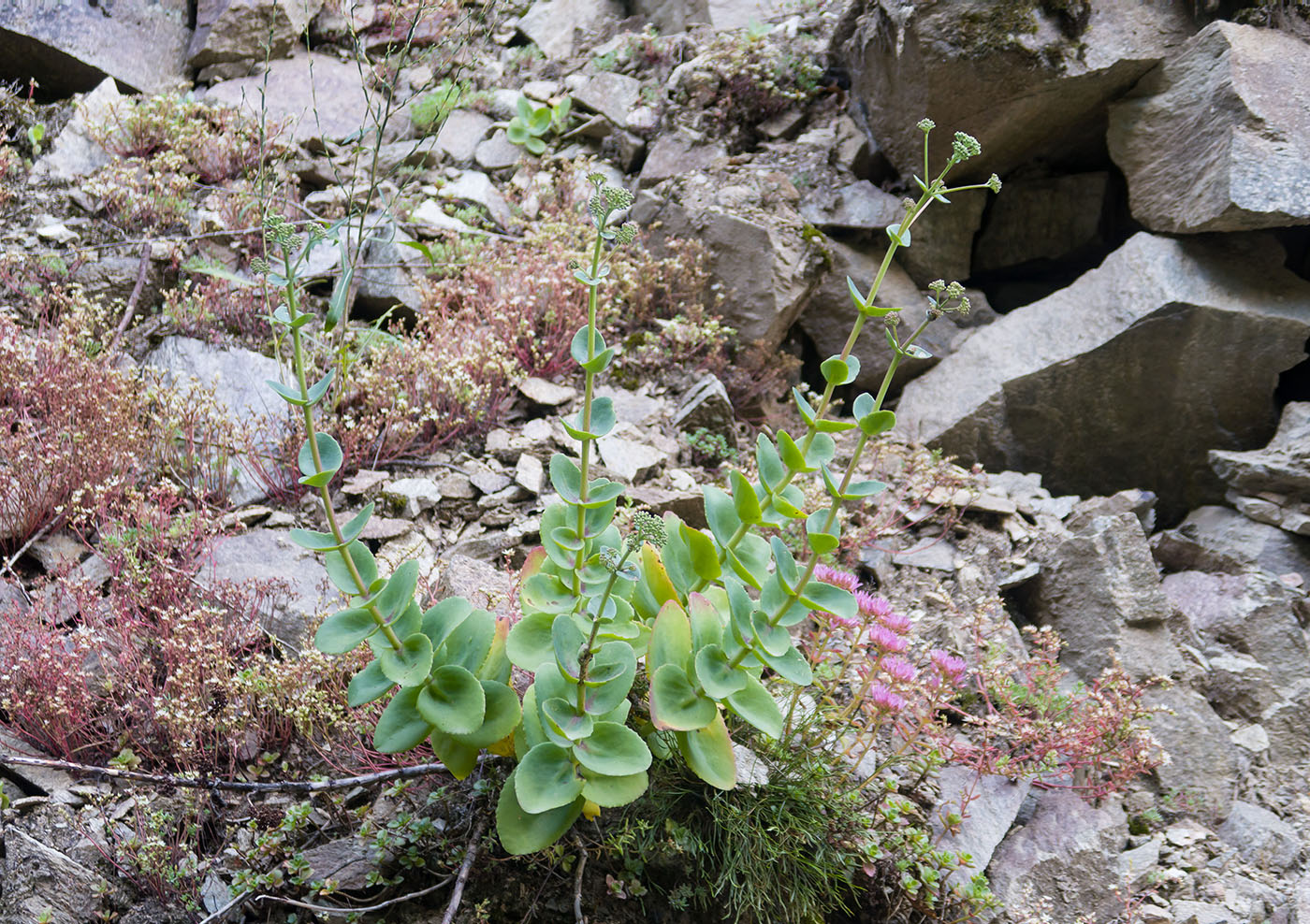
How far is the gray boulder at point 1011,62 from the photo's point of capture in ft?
16.4

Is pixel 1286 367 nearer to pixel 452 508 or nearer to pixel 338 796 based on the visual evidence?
pixel 452 508

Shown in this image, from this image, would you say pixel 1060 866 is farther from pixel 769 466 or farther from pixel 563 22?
pixel 563 22

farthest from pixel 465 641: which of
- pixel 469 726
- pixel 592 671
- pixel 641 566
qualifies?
pixel 641 566

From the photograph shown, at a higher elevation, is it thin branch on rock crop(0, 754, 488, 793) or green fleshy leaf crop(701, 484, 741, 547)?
green fleshy leaf crop(701, 484, 741, 547)

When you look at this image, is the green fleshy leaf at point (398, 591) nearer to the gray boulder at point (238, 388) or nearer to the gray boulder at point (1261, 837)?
the gray boulder at point (238, 388)

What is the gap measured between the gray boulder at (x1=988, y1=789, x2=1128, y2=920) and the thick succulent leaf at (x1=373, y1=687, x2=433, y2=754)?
189cm

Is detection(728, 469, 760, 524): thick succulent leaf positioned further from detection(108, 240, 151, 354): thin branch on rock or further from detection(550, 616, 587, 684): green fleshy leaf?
detection(108, 240, 151, 354): thin branch on rock

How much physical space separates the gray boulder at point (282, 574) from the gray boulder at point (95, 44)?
4.96m

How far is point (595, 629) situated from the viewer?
1.78 meters

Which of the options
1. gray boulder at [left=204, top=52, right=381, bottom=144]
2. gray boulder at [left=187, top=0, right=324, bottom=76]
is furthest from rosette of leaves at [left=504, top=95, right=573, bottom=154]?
gray boulder at [left=187, top=0, right=324, bottom=76]

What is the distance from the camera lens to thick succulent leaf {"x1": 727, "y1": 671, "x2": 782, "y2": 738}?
77.3 inches

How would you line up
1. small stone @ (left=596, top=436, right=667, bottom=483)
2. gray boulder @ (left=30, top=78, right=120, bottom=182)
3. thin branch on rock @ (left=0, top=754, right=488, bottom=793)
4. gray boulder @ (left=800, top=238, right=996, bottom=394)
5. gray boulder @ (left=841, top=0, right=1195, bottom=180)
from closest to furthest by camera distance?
thin branch on rock @ (left=0, top=754, right=488, bottom=793), small stone @ (left=596, top=436, right=667, bottom=483), gray boulder @ (left=841, top=0, right=1195, bottom=180), gray boulder @ (left=30, top=78, right=120, bottom=182), gray boulder @ (left=800, top=238, right=996, bottom=394)

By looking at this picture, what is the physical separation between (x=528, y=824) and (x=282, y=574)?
1.76 metres

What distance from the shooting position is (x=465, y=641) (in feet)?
6.66
